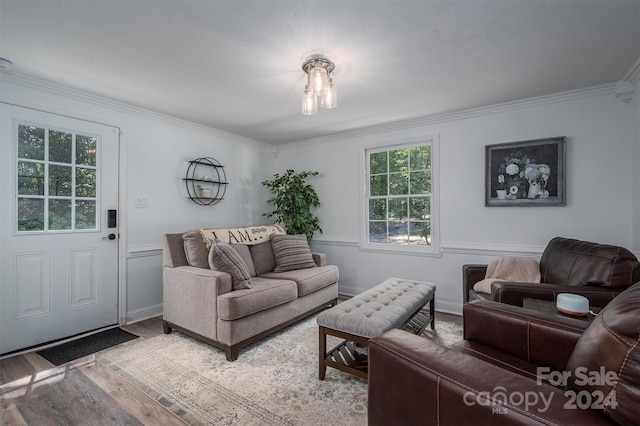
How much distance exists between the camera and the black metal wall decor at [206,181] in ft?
12.2

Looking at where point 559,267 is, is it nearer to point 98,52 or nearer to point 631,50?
point 631,50

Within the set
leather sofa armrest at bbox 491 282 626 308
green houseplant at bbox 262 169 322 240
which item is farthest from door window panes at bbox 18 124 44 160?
leather sofa armrest at bbox 491 282 626 308

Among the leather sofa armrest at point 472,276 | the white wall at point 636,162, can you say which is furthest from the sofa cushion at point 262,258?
the white wall at point 636,162

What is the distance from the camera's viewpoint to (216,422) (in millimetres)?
1609

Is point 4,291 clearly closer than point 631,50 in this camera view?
No

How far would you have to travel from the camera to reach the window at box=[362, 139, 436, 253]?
3611 mm

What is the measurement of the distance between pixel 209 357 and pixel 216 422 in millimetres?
790

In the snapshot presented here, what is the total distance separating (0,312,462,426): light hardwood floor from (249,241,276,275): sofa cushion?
1532 millimetres

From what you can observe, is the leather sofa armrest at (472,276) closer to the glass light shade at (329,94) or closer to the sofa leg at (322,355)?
the sofa leg at (322,355)

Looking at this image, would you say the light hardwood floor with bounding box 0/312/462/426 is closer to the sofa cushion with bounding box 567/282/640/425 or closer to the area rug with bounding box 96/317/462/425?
the area rug with bounding box 96/317/462/425

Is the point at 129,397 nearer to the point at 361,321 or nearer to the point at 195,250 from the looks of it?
the point at 195,250

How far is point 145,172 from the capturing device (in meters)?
3.25

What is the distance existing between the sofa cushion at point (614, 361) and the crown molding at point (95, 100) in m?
3.89

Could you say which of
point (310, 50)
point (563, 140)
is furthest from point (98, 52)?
point (563, 140)
